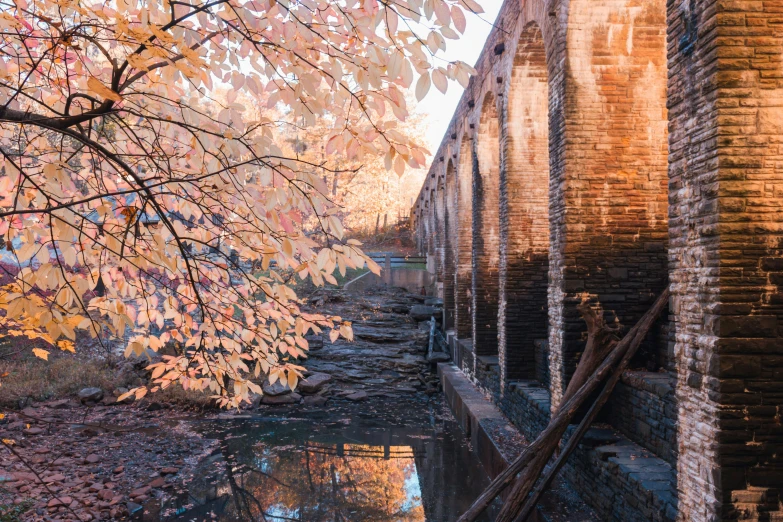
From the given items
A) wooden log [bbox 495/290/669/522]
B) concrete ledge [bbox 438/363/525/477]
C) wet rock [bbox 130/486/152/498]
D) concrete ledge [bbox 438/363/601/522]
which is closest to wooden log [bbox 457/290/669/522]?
wooden log [bbox 495/290/669/522]

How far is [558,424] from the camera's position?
18.8ft

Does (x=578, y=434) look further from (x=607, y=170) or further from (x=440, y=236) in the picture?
(x=440, y=236)

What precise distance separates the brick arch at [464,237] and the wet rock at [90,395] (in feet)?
28.0

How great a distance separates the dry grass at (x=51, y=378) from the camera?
1266 cm

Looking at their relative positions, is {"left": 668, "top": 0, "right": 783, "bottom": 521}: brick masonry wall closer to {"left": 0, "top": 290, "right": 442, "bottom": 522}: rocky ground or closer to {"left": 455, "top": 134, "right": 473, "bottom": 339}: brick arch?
{"left": 0, "top": 290, "right": 442, "bottom": 522}: rocky ground

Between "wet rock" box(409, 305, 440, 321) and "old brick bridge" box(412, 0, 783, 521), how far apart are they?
533cm

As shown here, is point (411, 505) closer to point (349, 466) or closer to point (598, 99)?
point (349, 466)

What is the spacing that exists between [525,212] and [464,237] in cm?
611

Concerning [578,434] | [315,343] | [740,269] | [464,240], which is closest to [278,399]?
[315,343]

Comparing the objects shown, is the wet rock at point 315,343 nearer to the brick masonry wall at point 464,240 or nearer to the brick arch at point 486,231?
the brick masonry wall at point 464,240

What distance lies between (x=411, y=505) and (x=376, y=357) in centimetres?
862

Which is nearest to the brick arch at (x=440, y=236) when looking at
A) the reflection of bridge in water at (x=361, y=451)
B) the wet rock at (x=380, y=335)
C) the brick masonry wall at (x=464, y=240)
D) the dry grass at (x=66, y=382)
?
the wet rock at (x=380, y=335)

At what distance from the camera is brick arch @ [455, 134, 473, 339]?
15.8 meters

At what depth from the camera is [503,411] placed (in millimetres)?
10000
